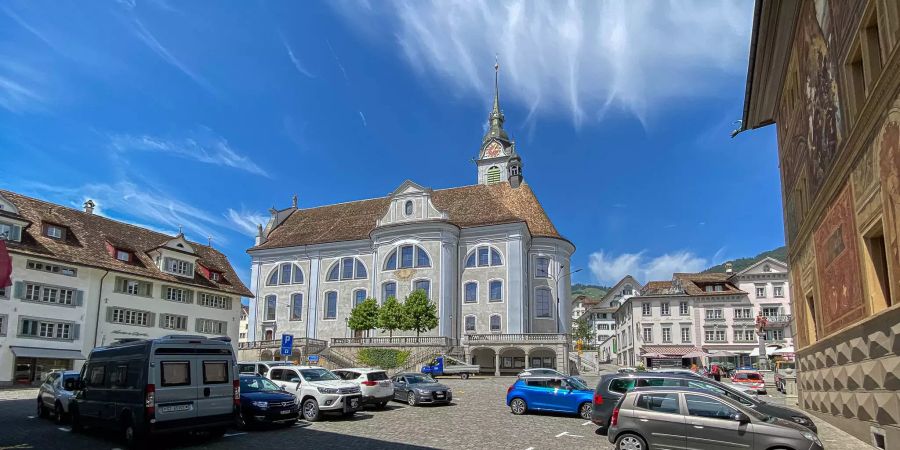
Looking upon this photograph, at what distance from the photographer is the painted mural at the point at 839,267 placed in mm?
13180

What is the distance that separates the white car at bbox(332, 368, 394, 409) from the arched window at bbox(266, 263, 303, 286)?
135 ft

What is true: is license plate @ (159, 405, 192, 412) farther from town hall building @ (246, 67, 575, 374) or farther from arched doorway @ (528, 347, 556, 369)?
arched doorway @ (528, 347, 556, 369)

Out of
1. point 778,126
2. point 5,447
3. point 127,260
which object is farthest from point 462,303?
point 5,447

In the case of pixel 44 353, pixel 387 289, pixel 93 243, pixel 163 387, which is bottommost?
pixel 163 387

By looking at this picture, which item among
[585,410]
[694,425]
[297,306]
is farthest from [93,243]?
[694,425]

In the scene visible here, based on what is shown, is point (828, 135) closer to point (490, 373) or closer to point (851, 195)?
point (851, 195)

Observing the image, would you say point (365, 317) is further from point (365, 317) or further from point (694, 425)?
point (694, 425)

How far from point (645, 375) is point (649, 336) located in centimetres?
5990

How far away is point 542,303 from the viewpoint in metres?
54.8

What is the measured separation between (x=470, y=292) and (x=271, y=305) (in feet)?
69.7

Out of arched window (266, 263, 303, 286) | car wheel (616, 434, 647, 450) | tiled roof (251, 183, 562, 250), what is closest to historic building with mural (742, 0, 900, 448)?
car wheel (616, 434, 647, 450)

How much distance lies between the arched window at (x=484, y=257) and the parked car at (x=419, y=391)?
3074cm

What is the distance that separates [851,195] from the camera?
12750 mm

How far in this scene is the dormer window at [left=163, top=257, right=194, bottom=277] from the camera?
146 ft
